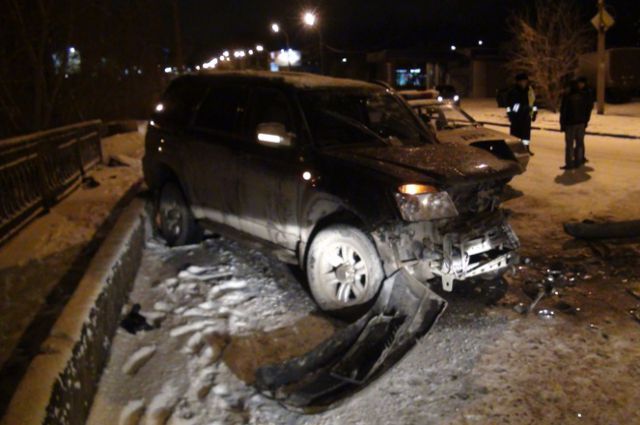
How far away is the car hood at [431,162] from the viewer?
4637 mm

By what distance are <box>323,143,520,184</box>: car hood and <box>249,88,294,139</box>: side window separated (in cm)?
67

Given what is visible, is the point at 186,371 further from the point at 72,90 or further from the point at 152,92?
the point at 152,92

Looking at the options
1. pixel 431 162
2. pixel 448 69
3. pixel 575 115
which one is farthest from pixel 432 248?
pixel 448 69

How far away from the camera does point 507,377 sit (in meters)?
3.98

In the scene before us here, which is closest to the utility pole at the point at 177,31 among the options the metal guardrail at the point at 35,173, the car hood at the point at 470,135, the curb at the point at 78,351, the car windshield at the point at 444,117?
the metal guardrail at the point at 35,173

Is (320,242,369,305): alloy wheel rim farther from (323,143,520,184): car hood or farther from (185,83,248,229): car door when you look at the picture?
(185,83,248,229): car door

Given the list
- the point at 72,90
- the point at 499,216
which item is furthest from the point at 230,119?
the point at 72,90

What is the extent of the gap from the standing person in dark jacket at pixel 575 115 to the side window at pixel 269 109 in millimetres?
7195

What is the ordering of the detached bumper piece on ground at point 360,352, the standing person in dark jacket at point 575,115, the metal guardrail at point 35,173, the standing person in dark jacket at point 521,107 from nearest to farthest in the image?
the detached bumper piece on ground at point 360,352
the metal guardrail at point 35,173
the standing person in dark jacket at point 575,115
the standing person in dark jacket at point 521,107

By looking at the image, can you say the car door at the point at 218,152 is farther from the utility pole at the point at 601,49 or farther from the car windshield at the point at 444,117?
the utility pole at the point at 601,49

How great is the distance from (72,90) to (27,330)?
67.9 feet

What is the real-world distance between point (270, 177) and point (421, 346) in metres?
2.08

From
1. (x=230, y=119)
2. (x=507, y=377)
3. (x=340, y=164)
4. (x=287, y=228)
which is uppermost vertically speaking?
(x=230, y=119)

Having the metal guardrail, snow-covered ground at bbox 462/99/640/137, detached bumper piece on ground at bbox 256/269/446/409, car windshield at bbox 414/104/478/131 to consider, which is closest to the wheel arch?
detached bumper piece on ground at bbox 256/269/446/409
